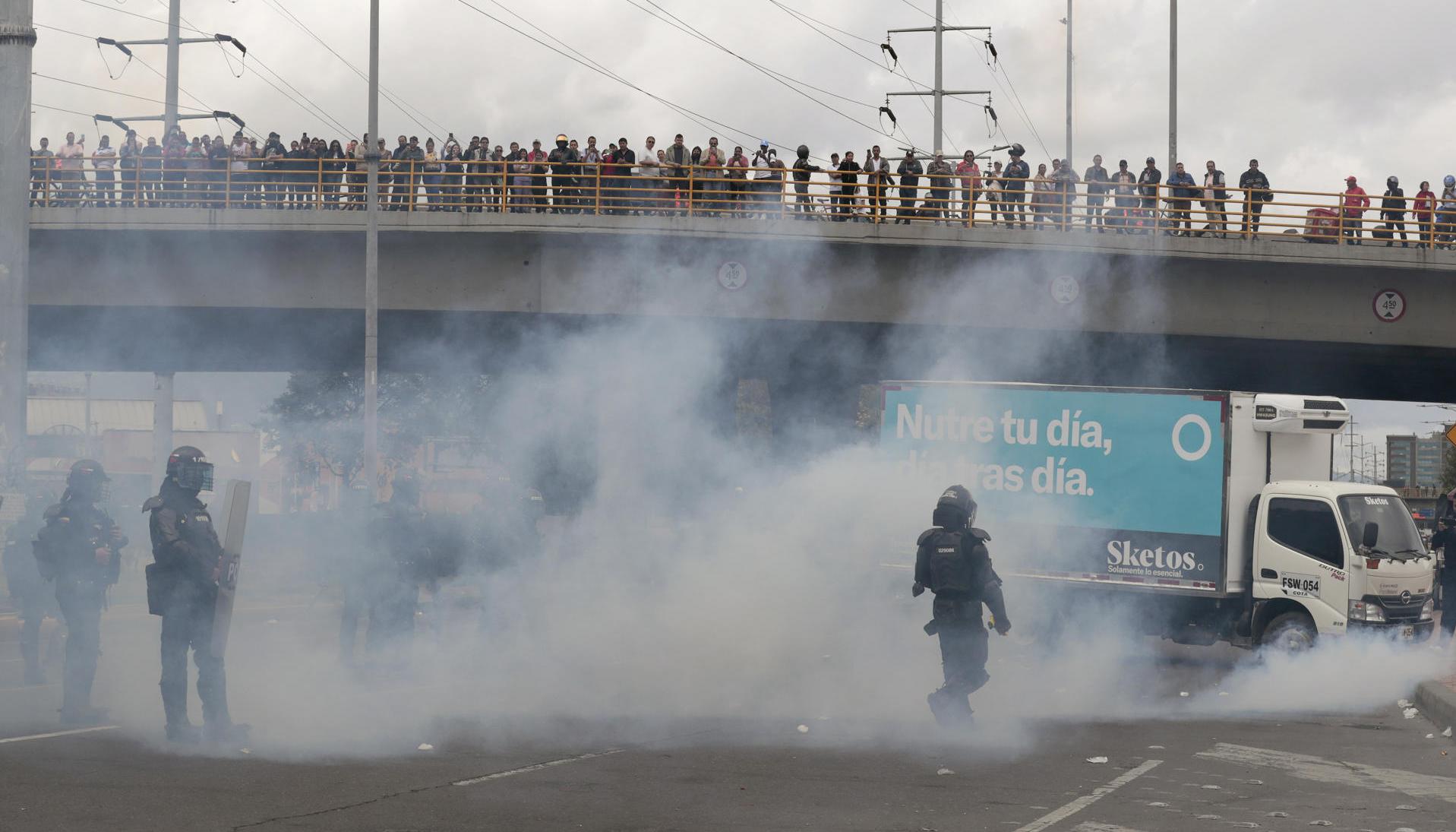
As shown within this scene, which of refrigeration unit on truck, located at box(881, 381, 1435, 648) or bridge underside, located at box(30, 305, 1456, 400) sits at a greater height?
bridge underside, located at box(30, 305, 1456, 400)

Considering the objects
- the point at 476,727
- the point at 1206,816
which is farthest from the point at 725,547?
the point at 1206,816

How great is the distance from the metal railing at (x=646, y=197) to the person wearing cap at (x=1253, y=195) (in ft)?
0.16

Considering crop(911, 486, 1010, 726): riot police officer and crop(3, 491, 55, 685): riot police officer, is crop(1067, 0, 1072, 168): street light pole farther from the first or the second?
crop(3, 491, 55, 685): riot police officer

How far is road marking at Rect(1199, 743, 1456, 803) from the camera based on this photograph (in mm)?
7852

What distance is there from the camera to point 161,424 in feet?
85.4

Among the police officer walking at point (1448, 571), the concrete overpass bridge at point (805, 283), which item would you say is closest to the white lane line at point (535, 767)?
the police officer walking at point (1448, 571)

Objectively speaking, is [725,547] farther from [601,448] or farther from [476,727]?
[476,727]

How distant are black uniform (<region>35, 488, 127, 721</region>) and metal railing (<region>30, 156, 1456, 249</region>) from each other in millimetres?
Answer: 13443

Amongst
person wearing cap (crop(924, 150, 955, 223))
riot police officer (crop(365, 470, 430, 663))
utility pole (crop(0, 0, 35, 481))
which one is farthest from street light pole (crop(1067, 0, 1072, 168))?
utility pole (crop(0, 0, 35, 481))

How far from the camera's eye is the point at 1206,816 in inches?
270

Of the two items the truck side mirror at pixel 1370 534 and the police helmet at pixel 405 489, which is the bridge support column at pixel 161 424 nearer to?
the police helmet at pixel 405 489

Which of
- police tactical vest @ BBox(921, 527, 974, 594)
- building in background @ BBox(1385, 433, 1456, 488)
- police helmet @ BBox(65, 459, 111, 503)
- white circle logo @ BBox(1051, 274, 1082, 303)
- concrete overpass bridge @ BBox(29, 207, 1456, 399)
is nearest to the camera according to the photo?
police tactical vest @ BBox(921, 527, 974, 594)

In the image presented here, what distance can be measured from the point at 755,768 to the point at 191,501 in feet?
12.4

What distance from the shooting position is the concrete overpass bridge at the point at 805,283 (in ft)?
75.2
